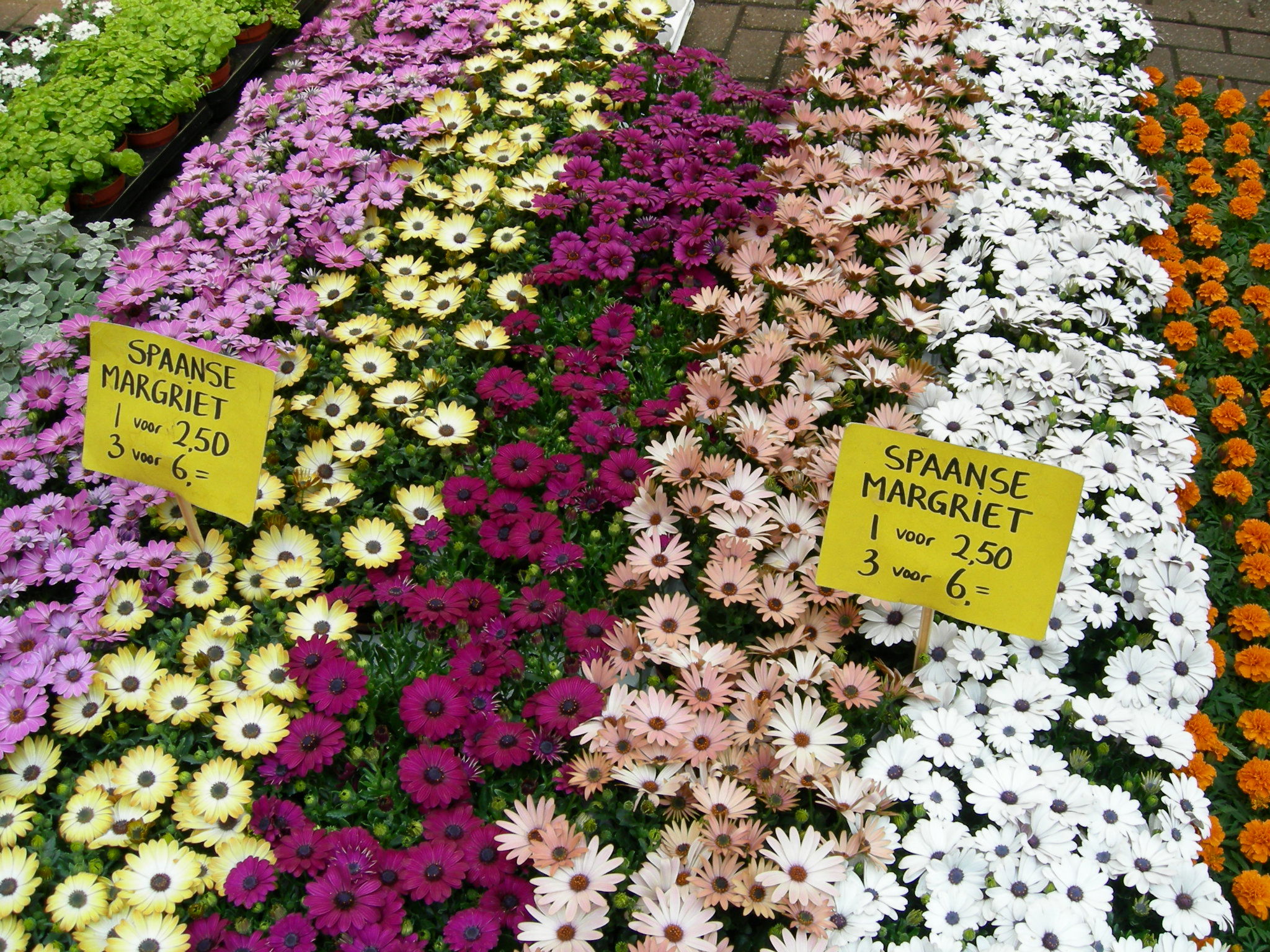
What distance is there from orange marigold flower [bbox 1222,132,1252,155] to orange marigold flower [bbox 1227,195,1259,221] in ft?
0.96

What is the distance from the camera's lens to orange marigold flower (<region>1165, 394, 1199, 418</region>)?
295cm

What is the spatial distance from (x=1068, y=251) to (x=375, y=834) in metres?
2.68

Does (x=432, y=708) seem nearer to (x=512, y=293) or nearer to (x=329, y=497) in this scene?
(x=329, y=497)

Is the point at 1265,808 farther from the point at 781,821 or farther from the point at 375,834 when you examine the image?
the point at 375,834

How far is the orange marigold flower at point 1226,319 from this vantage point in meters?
3.24

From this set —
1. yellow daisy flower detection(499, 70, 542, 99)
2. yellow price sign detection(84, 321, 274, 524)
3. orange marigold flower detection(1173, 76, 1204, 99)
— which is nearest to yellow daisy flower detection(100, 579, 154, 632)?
yellow price sign detection(84, 321, 274, 524)

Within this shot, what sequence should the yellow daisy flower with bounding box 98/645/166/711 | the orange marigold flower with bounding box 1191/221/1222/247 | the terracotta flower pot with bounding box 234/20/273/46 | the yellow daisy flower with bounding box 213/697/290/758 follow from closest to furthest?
the yellow daisy flower with bounding box 213/697/290/758, the yellow daisy flower with bounding box 98/645/166/711, the orange marigold flower with bounding box 1191/221/1222/247, the terracotta flower pot with bounding box 234/20/273/46

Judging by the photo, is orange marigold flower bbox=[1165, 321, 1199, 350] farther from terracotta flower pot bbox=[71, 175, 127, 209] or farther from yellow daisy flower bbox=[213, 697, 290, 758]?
terracotta flower pot bbox=[71, 175, 127, 209]

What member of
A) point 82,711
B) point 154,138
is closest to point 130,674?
point 82,711

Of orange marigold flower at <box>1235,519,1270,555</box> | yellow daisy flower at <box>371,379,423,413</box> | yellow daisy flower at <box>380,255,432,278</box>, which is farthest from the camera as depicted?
yellow daisy flower at <box>380,255,432,278</box>

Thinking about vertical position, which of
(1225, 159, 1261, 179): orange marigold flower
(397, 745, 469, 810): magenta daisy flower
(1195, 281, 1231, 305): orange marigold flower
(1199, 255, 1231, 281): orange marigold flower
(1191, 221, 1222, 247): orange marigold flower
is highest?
(1225, 159, 1261, 179): orange marigold flower

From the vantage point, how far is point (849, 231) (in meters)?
3.26

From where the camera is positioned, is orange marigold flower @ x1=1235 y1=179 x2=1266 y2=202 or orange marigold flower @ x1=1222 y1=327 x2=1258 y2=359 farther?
orange marigold flower @ x1=1235 y1=179 x2=1266 y2=202

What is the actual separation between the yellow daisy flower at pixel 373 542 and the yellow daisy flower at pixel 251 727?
0.41m
